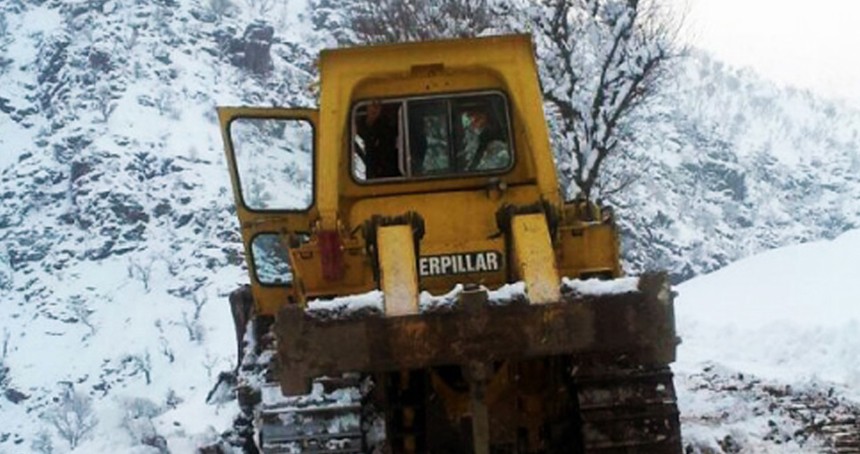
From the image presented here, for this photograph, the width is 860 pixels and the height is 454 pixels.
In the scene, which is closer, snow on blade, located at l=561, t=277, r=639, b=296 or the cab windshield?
snow on blade, located at l=561, t=277, r=639, b=296

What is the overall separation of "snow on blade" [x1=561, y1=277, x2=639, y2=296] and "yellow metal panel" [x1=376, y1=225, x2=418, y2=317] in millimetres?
699

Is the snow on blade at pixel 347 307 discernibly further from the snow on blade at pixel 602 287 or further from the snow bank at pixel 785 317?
the snow bank at pixel 785 317

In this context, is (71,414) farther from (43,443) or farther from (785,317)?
(785,317)

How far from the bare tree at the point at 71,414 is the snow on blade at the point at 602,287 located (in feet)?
243

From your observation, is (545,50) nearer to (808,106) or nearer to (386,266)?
(386,266)

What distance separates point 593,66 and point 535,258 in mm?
16929

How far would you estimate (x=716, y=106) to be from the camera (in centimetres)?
18200

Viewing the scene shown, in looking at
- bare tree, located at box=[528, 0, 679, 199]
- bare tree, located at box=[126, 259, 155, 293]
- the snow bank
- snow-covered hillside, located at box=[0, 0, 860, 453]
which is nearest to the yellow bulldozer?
the snow bank

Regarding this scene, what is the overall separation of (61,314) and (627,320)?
107238 millimetres

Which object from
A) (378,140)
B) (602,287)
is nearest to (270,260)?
(378,140)

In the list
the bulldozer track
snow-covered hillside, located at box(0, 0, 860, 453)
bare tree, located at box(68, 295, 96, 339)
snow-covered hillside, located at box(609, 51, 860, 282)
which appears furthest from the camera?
snow-covered hillside, located at box(609, 51, 860, 282)

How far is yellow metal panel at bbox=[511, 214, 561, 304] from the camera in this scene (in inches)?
213

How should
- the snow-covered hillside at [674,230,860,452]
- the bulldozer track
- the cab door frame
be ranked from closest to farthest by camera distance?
the bulldozer track < the cab door frame < the snow-covered hillside at [674,230,860,452]

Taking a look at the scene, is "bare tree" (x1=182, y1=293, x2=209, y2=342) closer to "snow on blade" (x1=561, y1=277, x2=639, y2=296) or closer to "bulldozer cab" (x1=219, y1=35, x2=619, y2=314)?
"bulldozer cab" (x1=219, y1=35, x2=619, y2=314)
